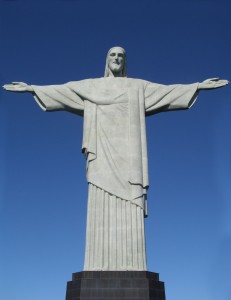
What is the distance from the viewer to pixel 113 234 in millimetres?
10844

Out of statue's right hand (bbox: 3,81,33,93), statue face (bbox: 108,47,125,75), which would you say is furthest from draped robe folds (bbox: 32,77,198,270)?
statue face (bbox: 108,47,125,75)

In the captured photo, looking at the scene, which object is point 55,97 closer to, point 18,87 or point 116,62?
point 18,87

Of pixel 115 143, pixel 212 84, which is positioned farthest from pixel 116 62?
pixel 212 84

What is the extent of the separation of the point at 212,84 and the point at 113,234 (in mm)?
6217

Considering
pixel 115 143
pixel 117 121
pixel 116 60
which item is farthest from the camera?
pixel 116 60

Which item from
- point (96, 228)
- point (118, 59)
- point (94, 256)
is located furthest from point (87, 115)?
point (94, 256)

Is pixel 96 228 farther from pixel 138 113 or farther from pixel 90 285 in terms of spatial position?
pixel 138 113

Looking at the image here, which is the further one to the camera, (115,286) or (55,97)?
(55,97)

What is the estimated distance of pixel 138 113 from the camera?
41.2 feet

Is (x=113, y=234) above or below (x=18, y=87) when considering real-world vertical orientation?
below

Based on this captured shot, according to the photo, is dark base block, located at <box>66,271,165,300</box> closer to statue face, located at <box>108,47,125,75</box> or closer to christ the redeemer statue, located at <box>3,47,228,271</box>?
christ the redeemer statue, located at <box>3,47,228,271</box>

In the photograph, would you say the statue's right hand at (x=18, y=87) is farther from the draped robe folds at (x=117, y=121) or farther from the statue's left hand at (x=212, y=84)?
the statue's left hand at (x=212, y=84)

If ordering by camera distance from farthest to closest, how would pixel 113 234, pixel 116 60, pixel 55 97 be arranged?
pixel 116 60 → pixel 55 97 → pixel 113 234

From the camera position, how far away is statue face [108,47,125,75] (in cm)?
1327
